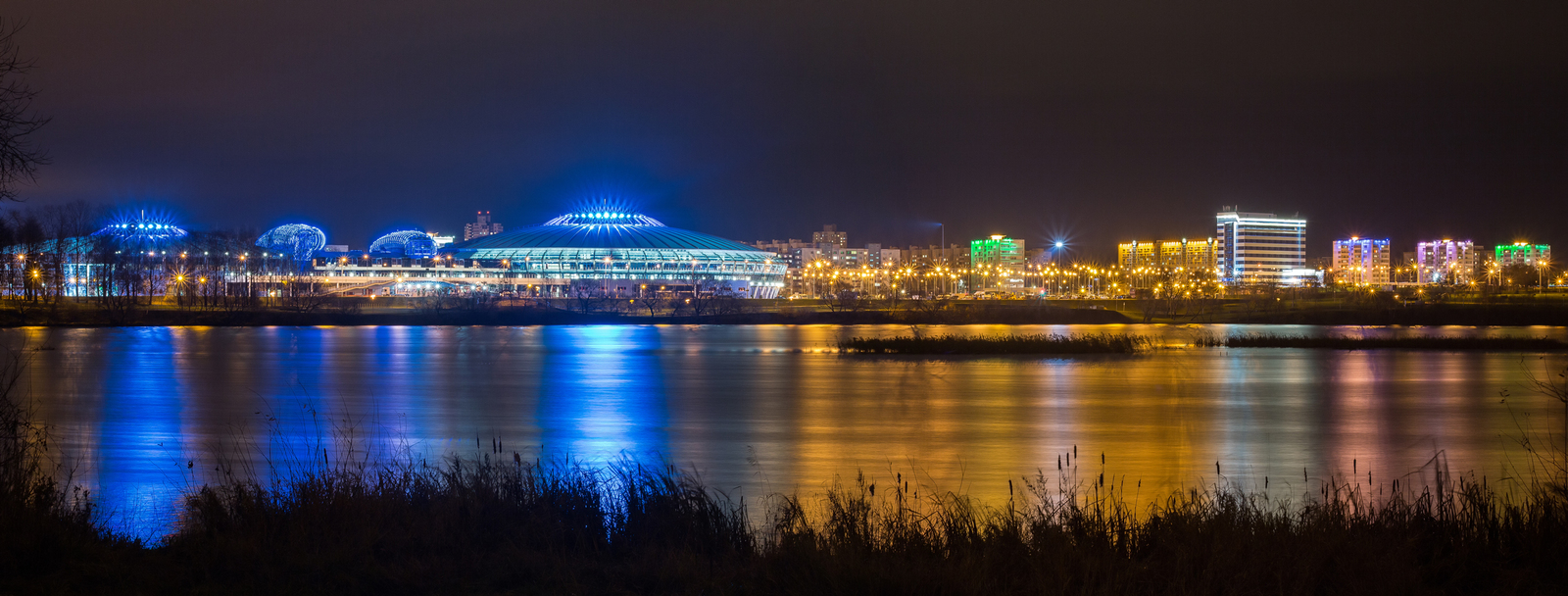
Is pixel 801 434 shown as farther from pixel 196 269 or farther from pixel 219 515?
pixel 196 269

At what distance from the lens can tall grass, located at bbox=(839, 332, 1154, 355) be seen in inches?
1325

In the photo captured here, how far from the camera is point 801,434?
53.1 feet

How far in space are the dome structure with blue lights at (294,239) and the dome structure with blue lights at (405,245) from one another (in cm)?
900

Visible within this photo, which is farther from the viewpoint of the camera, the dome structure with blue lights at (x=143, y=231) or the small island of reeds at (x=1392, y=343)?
the dome structure with blue lights at (x=143, y=231)

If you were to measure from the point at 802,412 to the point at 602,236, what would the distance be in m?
99.7

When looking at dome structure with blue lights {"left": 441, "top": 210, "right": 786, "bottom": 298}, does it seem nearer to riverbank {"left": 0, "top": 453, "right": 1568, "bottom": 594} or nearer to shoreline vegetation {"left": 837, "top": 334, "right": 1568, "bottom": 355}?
shoreline vegetation {"left": 837, "top": 334, "right": 1568, "bottom": 355}

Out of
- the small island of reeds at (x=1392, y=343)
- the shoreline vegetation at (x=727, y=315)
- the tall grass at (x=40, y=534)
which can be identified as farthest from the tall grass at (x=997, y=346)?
the tall grass at (x=40, y=534)

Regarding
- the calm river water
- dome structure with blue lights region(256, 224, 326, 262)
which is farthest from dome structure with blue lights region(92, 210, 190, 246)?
the calm river water

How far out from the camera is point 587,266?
108750mm

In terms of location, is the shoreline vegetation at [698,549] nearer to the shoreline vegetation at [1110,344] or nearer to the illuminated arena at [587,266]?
the shoreline vegetation at [1110,344]

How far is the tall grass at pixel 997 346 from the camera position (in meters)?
33.7

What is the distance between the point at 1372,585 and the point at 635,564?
14.9 ft

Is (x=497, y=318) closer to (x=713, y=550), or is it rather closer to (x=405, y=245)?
(x=713, y=550)

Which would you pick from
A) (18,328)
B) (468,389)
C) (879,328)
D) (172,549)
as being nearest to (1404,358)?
(879,328)
